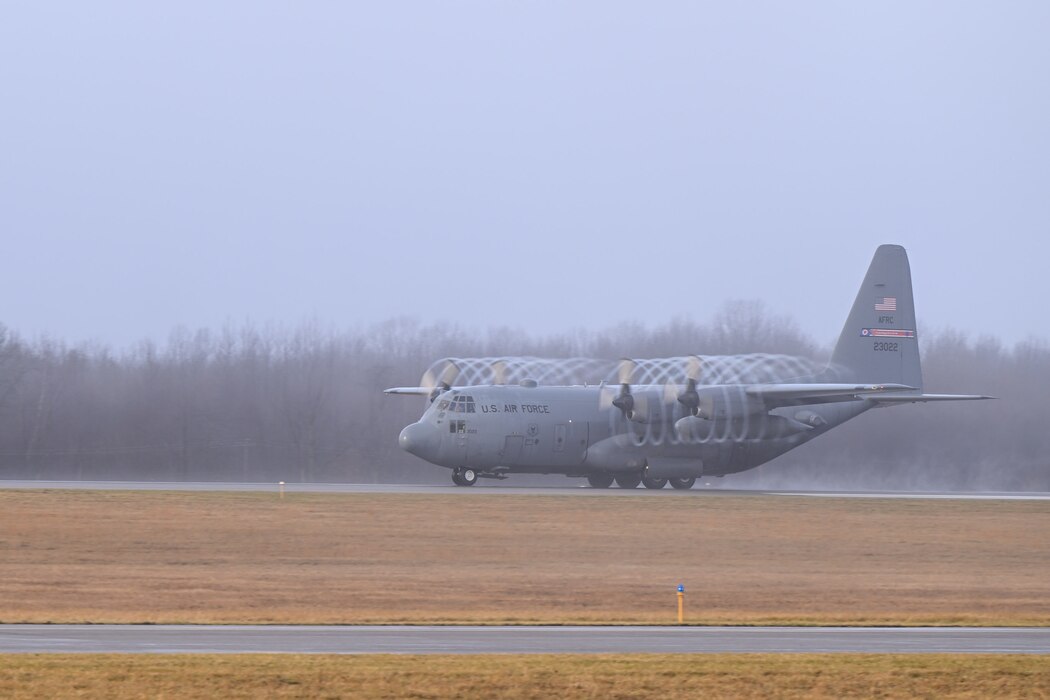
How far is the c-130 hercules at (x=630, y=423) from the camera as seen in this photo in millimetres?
44812

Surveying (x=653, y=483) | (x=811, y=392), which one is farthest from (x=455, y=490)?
(x=811, y=392)

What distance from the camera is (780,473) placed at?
55031mm

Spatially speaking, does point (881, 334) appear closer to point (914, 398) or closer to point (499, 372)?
point (914, 398)

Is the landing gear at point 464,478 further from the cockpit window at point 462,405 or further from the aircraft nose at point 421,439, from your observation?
the cockpit window at point 462,405

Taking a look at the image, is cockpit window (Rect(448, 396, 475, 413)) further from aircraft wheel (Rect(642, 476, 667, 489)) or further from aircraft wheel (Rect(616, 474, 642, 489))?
aircraft wheel (Rect(642, 476, 667, 489))

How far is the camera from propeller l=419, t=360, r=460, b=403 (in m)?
47.9

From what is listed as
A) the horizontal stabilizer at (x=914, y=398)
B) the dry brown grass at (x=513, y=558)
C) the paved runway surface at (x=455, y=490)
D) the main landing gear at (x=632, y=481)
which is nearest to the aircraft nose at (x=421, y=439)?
the paved runway surface at (x=455, y=490)

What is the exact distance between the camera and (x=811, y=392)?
45.5m

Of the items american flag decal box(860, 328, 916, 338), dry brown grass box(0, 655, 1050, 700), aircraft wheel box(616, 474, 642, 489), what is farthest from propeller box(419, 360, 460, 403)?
dry brown grass box(0, 655, 1050, 700)

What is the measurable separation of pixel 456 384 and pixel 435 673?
33879 mm

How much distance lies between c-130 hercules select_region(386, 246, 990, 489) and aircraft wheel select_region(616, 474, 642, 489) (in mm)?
47

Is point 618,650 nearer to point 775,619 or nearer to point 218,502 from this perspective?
point 775,619

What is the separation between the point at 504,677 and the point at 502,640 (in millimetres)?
3393

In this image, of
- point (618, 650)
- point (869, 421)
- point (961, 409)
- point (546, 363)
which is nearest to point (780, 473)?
point (869, 421)
